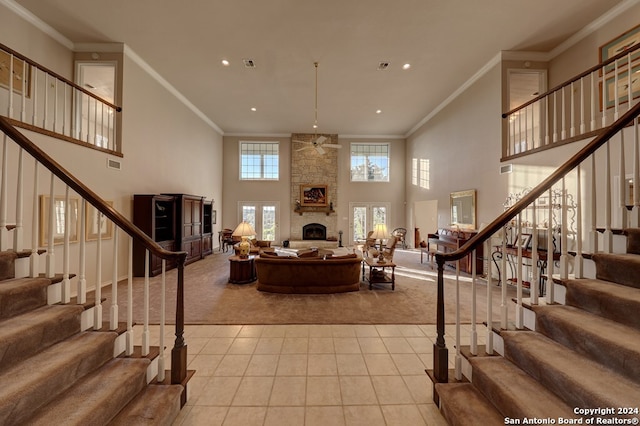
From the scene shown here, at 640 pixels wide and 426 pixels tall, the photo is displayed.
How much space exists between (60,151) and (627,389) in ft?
21.1

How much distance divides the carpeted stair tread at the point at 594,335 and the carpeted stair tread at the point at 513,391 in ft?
1.03

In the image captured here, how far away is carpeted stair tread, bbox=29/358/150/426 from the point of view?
1.31 m

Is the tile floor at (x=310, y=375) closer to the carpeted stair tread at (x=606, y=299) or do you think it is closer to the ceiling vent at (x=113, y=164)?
the carpeted stair tread at (x=606, y=299)

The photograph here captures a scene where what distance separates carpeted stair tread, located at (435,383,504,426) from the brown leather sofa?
286 centimetres

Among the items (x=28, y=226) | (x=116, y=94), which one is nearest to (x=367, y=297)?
(x=28, y=226)

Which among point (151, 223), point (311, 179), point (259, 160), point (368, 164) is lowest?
point (151, 223)

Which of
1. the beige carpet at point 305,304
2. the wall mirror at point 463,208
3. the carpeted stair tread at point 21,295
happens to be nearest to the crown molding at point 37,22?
the beige carpet at point 305,304

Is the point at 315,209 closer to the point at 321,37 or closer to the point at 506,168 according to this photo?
the point at 321,37

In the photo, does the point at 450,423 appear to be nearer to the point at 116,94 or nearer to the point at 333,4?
the point at 333,4

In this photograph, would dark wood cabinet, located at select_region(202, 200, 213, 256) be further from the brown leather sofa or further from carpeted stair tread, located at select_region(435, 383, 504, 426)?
carpeted stair tread, located at select_region(435, 383, 504, 426)

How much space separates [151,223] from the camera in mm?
5566

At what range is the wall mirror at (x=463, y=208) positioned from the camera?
247 inches

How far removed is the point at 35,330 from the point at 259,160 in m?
10.1

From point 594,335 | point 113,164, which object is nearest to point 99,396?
point 594,335
